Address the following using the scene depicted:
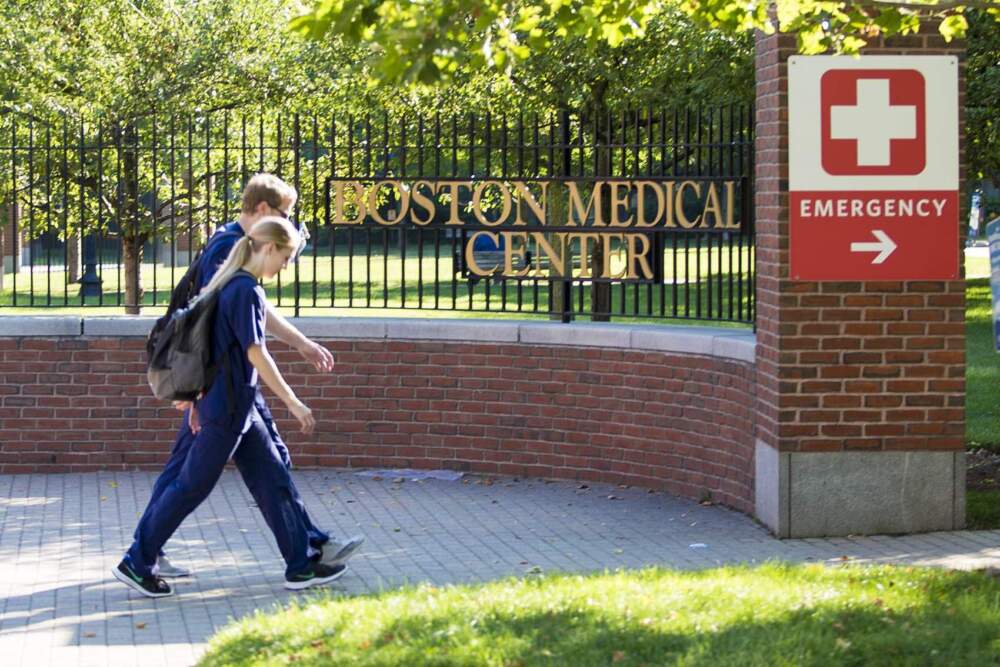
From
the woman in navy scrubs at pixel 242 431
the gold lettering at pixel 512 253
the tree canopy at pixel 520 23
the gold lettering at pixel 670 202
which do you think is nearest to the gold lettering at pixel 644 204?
the gold lettering at pixel 670 202

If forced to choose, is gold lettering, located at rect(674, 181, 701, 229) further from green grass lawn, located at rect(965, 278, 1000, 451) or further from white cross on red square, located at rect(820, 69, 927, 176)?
green grass lawn, located at rect(965, 278, 1000, 451)

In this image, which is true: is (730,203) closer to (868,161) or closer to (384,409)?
(868,161)

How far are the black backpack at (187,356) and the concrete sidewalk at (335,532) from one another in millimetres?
918

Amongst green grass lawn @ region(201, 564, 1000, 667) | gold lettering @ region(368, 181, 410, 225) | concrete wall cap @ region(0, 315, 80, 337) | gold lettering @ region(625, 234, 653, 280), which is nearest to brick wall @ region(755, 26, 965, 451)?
gold lettering @ region(625, 234, 653, 280)

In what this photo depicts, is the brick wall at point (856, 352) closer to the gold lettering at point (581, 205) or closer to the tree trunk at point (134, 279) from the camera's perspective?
the gold lettering at point (581, 205)

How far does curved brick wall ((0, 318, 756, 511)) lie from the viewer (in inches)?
388

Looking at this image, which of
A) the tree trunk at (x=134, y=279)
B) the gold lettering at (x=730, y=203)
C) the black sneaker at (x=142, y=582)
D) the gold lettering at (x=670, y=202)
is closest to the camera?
the black sneaker at (x=142, y=582)

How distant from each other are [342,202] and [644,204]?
200cm

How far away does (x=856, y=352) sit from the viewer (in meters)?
8.22

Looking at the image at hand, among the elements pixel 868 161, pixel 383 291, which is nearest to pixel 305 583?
pixel 868 161

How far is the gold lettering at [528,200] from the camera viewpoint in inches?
392

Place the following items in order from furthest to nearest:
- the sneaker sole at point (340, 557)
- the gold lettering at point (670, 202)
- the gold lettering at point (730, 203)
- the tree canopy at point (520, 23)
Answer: the gold lettering at point (670, 202) → the gold lettering at point (730, 203) → the sneaker sole at point (340, 557) → the tree canopy at point (520, 23)

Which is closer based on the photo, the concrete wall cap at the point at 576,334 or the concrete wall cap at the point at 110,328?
the concrete wall cap at the point at 576,334

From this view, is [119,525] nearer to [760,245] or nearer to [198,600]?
[198,600]
